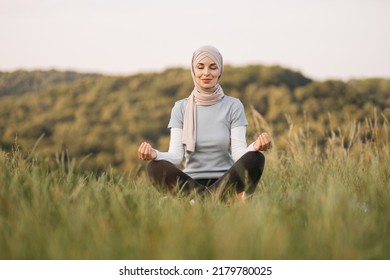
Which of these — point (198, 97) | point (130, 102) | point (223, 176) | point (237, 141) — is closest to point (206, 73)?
point (198, 97)

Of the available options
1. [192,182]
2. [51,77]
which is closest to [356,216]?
[192,182]

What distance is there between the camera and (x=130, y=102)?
2936cm

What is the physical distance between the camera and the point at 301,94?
78.3 ft

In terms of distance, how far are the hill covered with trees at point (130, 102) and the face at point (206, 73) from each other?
1357 cm

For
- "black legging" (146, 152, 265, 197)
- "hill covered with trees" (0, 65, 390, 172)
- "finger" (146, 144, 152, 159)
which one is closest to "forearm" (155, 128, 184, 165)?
"black legging" (146, 152, 265, 197)

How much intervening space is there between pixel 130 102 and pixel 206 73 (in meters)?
26.5

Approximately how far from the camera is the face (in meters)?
3.18

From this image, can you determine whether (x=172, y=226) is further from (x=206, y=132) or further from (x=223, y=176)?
(x=206, y=132)

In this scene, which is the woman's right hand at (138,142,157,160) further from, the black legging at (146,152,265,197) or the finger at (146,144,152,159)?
the black legging at (146,152,265,197)

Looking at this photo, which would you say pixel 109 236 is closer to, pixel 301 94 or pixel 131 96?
pixel 301 94

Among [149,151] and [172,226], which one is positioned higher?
[149,151]

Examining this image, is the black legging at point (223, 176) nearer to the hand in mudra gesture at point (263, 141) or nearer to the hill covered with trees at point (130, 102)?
the hand in mudra gesture at point (263, 141)

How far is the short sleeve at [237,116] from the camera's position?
3.22m

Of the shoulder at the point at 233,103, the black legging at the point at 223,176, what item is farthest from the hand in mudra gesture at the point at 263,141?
the shoulder at the point at 233,103
